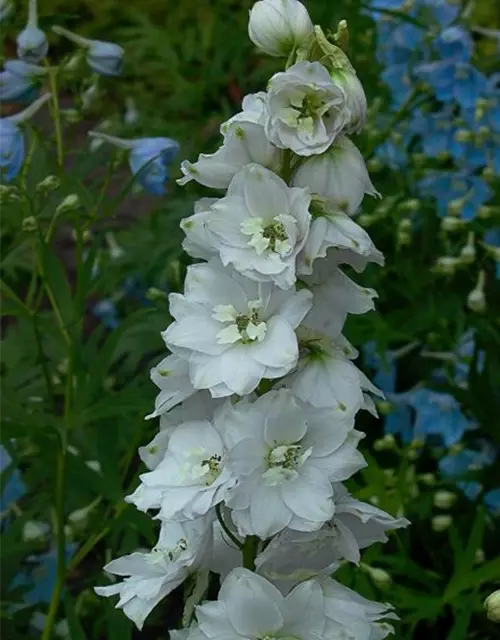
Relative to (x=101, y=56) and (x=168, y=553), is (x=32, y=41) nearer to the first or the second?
(x=101, y=56)

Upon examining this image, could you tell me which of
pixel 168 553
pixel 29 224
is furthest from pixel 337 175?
pixel 29 224

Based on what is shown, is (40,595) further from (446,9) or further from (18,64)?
(446,9)

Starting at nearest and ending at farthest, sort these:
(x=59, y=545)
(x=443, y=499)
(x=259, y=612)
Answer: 1. (x=259, y=612)
2. (x=59, y=545)
3. (x=443, y=499)

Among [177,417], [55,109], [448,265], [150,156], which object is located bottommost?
[448,265]

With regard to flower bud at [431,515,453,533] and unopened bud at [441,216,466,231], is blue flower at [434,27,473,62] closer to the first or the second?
unopened bud at [441,216,466,231]

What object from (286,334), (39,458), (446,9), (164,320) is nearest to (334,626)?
(286,334)

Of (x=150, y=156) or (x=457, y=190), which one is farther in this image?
(x=457, y=190)

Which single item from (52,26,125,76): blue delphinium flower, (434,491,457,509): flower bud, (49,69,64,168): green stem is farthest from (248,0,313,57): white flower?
(434,491,457,509): flower bud
